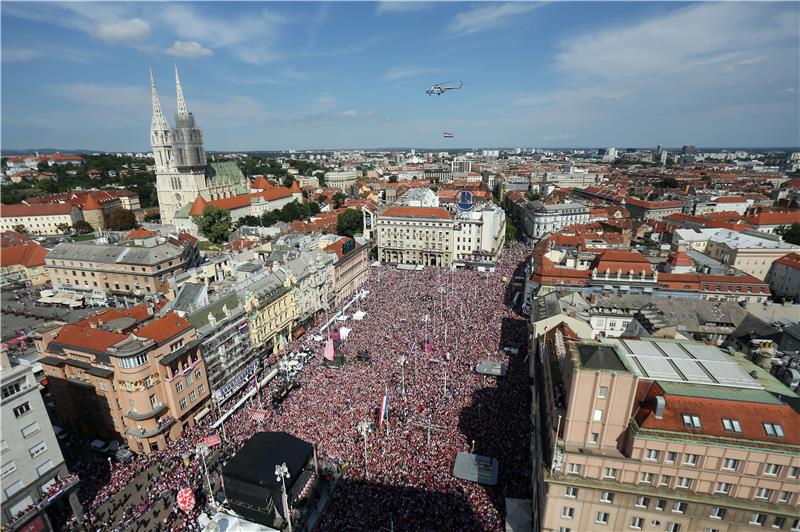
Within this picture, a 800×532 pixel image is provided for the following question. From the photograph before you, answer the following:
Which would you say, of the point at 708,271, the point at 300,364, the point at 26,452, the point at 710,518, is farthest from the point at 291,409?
the point at 708,271

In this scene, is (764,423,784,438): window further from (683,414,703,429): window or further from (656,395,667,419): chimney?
(656,395,667,419): chimney

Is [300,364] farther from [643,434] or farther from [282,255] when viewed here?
[643,434]

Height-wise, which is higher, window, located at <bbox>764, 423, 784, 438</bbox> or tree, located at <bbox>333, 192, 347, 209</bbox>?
window, located at <bbox>764, 423, 784, 438</bbox>

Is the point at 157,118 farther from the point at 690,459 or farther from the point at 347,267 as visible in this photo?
the point at 690,459

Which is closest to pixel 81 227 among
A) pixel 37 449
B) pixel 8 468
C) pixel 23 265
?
pixel 23 265

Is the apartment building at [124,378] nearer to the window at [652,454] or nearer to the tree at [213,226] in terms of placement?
the window at [652,454]

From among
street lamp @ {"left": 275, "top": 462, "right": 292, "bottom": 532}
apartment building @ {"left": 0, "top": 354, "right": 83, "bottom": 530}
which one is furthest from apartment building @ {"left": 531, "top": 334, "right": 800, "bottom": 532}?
apartment building @ {"left": 0, "top": 354, "right": 83, "bottom": 530}
